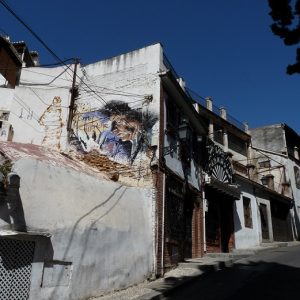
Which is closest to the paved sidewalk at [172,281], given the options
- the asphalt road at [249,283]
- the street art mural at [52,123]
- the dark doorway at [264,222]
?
the asphalt road at [249,283]

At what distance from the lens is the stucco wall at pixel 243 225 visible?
811 inches

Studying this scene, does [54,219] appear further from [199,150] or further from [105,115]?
[199,150]

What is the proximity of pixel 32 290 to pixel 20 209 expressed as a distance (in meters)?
1.58

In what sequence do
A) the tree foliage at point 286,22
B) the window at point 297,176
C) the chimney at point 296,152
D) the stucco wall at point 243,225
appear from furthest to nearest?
the chimney at point 296,152, the window at point 297,176, the stucco wall at point 243,225, the tree foliage at point 286,22

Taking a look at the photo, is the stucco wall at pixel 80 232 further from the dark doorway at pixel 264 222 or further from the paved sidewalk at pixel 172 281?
the dark doorway at pixel 264 222

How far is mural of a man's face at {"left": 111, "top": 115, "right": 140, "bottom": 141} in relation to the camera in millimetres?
13984

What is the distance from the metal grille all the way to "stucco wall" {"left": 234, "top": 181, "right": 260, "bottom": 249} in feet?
47.5

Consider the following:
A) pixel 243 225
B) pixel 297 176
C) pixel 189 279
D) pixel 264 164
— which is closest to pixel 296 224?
pixel 297 176

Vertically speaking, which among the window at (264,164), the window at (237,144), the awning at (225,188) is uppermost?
the window at (237,144)

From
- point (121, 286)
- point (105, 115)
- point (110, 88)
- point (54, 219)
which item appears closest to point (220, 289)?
point (121, 286)

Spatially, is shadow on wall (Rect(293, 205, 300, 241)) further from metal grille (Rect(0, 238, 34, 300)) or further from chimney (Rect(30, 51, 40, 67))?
metal grille (Rect(0, 238, 34, 300))

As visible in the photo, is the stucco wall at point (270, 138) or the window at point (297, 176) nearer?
the window at point (297, 176)

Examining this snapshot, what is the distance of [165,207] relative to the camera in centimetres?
1298

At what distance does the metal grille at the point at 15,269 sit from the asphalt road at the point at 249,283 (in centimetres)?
347
